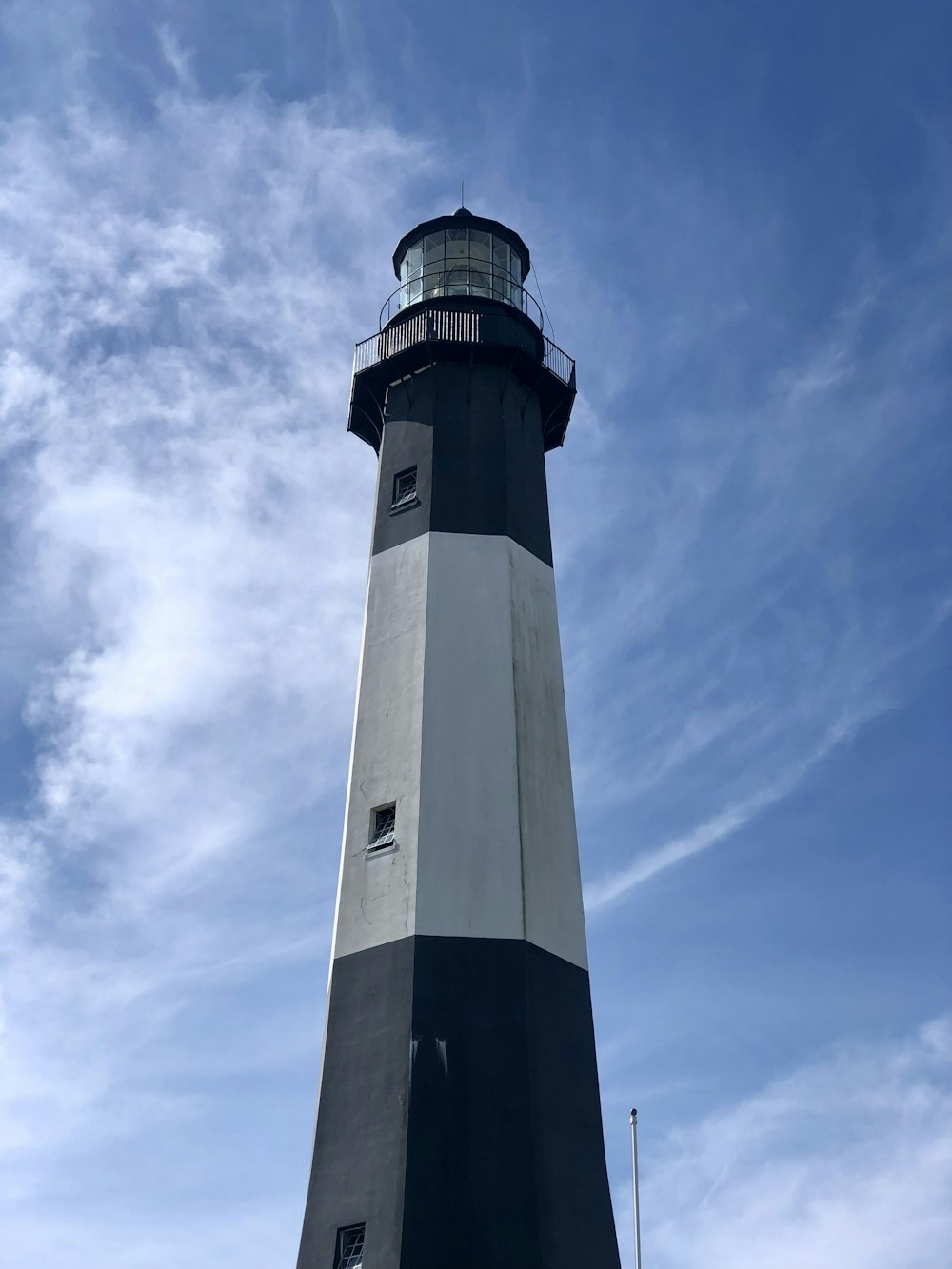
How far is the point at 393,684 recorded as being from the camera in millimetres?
25406

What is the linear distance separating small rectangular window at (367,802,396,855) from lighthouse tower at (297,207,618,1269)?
48 millimetres

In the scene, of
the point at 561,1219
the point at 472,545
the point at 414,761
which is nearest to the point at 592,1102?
the point at 561,1219

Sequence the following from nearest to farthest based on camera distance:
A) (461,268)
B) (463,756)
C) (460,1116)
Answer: (460,1116)
(463,756)
(461,268)

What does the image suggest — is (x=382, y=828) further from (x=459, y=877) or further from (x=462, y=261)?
(x=462, y=261)

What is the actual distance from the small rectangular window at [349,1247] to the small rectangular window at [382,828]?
615 cm

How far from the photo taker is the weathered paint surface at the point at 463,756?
2277cm

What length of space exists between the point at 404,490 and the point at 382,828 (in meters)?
8.11

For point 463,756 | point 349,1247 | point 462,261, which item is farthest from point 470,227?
point 349,1247

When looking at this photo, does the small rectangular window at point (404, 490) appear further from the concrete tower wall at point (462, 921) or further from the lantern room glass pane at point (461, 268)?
the lantern room glass pane at point (461, 268)

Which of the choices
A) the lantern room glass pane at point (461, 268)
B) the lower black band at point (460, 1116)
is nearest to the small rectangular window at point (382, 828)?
the lower black band at point (460, 1116)

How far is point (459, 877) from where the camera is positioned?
74.6ft

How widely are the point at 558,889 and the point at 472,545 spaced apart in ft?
23.8

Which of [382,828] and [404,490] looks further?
[404,490]

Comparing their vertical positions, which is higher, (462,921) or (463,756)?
(463,756)
